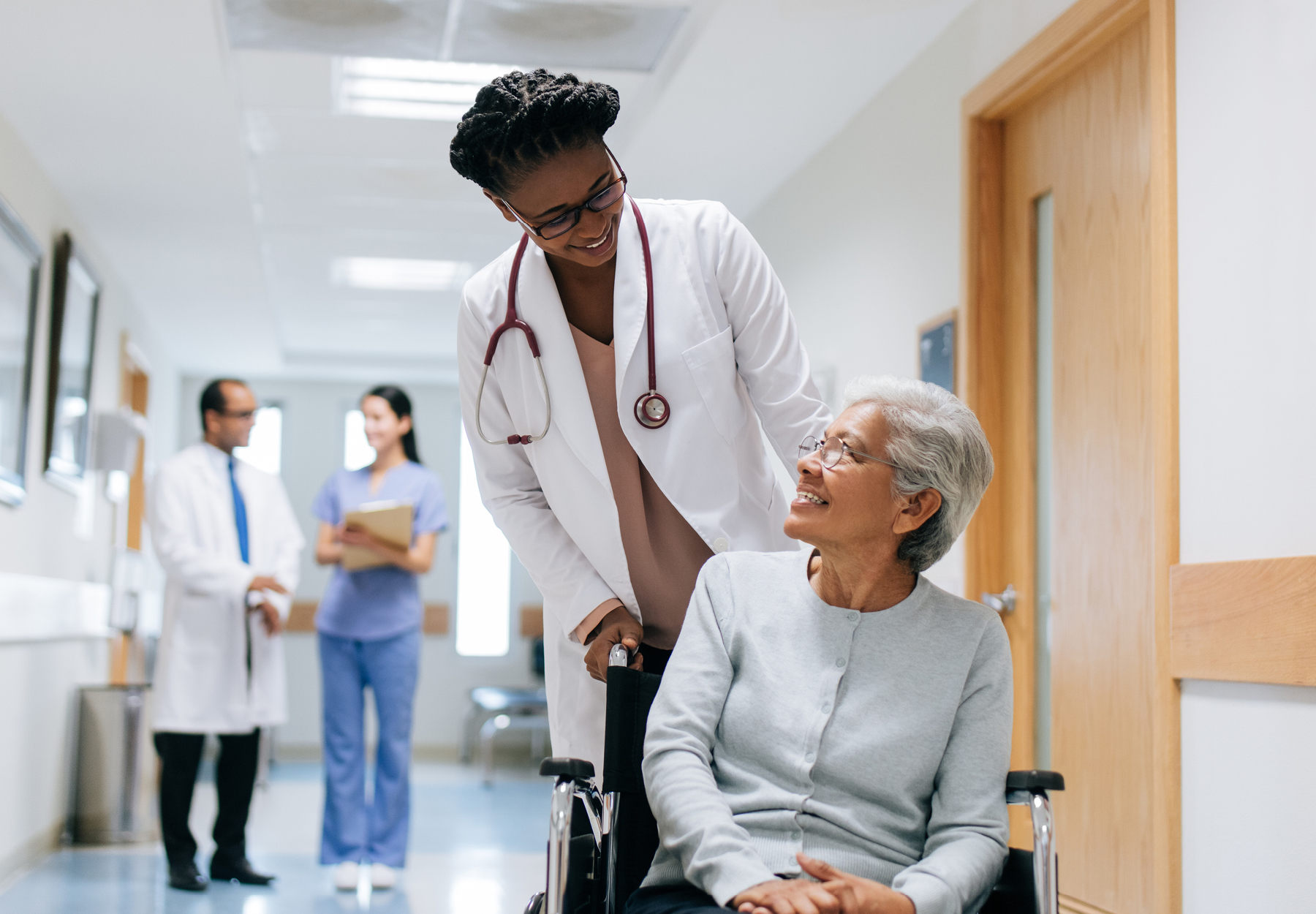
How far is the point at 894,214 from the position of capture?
3.92 metres

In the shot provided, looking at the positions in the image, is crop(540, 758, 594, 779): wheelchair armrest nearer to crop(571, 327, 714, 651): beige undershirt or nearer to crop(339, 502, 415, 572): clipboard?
crop(571, 327, 714, 651): beige undershirt

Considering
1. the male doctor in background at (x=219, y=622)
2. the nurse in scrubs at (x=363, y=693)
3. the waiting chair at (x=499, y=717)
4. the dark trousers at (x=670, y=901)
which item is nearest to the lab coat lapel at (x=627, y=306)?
the dark trousers at (x=670, y=901)

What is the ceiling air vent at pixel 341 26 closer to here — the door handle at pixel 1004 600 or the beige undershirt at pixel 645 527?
the beige undershirt at pixel 645 527

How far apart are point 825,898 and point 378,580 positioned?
2.94 meters

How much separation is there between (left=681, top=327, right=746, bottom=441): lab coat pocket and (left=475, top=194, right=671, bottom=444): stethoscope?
0.20 ft

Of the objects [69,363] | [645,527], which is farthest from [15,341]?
[645,527]

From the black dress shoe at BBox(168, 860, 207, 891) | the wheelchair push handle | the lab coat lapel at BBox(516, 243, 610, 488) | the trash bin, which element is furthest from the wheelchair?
the trash bin

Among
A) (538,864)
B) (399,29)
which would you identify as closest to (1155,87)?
(399,29)

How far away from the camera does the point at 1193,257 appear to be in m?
2.41

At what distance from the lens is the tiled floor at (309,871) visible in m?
3.67

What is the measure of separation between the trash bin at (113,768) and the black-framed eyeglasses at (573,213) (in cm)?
394

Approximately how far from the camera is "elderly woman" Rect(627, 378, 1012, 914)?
4.83 feet

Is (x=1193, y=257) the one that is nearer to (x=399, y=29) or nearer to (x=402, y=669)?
(x=399, y=29)

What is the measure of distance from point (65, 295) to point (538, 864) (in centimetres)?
272
